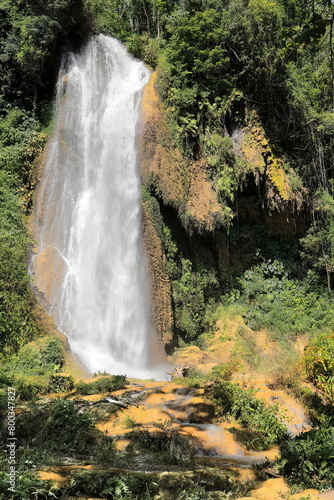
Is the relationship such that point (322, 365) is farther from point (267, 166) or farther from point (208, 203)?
point (267, 166)

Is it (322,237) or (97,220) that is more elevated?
(97,220)

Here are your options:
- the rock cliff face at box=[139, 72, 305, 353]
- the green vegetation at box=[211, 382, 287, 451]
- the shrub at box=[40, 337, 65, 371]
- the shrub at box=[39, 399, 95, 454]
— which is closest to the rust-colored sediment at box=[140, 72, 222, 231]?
the rock cliff face at box=[139, 72, 305, 353]

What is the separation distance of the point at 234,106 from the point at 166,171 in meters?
4.39

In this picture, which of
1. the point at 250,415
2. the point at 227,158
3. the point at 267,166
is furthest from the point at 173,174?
the point at 250,415

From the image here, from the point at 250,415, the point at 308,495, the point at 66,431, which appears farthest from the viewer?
the point at 250,415

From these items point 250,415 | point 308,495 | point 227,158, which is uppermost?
point 227,158

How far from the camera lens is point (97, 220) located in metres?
14.1

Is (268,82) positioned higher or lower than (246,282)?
higher

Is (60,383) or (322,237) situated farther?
(322,237)

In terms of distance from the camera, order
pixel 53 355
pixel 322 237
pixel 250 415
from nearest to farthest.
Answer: pixel 250 415, pixel 53 355, pixel 322 237

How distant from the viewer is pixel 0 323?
9.07 metres

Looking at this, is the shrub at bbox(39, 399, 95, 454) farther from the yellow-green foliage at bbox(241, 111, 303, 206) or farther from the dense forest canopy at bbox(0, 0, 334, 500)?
the yellow-green foliage at bbox(241, 111, 303, 206)

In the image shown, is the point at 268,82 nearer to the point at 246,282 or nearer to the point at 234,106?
the point at 234,106

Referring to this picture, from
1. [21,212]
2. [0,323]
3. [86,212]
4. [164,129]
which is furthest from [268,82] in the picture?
[0,323]
